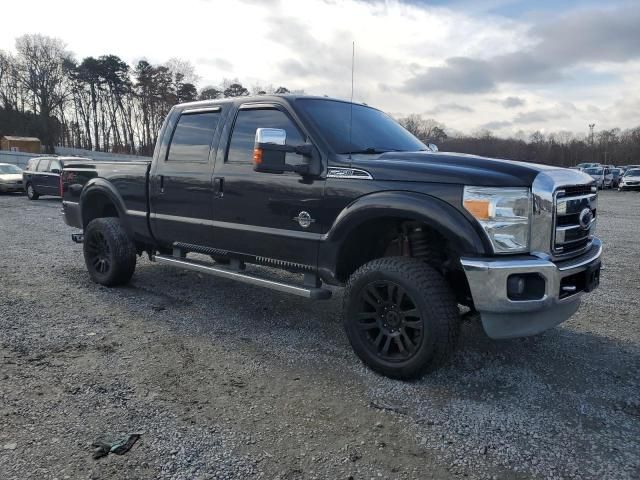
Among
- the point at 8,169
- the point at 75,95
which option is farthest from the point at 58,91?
the point at 8,169

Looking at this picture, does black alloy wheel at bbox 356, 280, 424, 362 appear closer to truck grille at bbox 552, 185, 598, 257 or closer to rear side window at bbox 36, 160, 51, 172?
truck grille at bbox 552, 185, 598, 257

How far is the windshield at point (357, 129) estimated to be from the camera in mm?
4121

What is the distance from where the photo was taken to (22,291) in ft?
18.9

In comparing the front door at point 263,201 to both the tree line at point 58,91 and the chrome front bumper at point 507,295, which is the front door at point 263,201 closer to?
the chrome front bumper at point 507,295

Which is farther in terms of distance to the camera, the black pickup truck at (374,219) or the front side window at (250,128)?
the front side window at (250,128)

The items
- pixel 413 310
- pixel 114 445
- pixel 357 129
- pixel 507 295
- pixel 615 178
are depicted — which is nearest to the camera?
pixel 114 445

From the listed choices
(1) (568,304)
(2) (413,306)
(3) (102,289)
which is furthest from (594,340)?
(3) (102,289)

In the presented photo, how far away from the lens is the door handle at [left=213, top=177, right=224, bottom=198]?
461 centimetres

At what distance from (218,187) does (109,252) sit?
6.34 ft

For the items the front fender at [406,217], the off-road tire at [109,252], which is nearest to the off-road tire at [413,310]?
the front fender at [406,217]

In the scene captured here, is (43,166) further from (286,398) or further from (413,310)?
(413,310)

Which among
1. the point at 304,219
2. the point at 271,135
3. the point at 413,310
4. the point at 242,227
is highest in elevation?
the point at 271,135

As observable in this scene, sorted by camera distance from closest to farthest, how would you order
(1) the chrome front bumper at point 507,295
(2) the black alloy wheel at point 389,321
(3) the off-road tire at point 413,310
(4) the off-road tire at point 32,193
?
1. (1) the chrome front bumper at point 507,295
2. (3) the off-road tire at point 413,310
3. (2) the black alloy wheel at point 389,321
4. (4) the off-road tire at point 32,193

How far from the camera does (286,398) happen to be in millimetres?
3273
